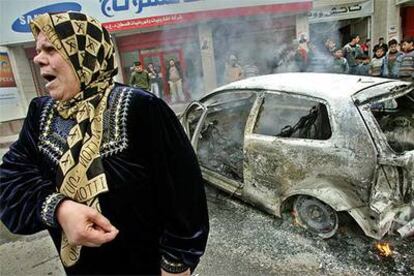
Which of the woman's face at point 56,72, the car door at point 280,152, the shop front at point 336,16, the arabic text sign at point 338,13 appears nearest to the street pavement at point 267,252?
the car door at point 280,152

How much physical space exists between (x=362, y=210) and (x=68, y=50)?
2.51m

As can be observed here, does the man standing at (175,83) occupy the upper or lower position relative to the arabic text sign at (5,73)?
lower

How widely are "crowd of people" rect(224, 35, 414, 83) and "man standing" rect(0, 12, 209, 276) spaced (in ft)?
23.4

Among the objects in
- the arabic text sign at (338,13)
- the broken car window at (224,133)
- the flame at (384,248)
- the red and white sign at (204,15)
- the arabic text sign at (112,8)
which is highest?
the arabic text sign at (112,8)

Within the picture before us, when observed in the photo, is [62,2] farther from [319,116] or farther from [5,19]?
[319,116]

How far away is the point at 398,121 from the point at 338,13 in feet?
43.2

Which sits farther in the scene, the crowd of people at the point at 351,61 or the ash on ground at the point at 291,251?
the crowd of people at the point at 351,61

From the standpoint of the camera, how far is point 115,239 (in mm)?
1181

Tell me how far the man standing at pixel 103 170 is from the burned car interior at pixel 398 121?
9.03ft

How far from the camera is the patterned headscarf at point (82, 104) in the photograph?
1104mm

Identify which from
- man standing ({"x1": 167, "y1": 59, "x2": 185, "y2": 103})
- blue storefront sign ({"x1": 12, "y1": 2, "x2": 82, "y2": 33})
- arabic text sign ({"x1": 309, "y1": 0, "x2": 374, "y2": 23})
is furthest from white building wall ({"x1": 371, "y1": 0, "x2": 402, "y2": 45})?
blue storefront sign ({"x1": 12, "y1": 2, "x2": 82, "y2": 33})

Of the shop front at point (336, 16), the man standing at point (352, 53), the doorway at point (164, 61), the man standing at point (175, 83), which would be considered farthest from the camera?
the shop front at point (336, 16)

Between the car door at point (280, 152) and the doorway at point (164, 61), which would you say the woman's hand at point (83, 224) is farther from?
the doorway at point (164, 61)

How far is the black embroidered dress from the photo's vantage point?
1140 mm
